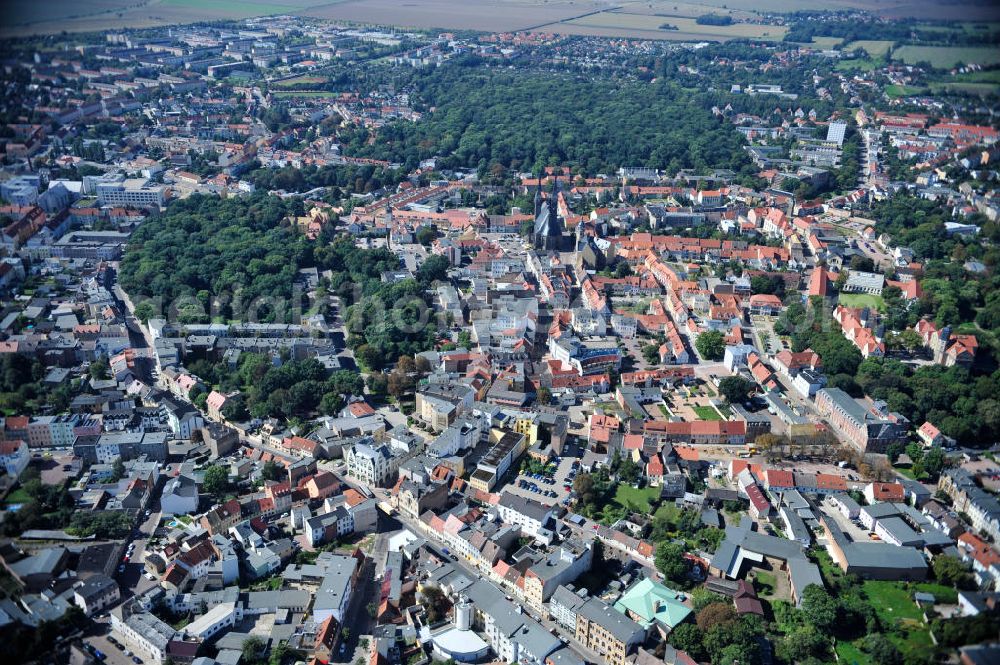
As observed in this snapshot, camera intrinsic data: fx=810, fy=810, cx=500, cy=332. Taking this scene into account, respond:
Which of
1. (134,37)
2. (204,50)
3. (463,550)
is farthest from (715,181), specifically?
(134,37)

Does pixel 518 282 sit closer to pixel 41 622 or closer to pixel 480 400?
pixel 480 400

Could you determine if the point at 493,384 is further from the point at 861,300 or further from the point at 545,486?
the point at 861,300

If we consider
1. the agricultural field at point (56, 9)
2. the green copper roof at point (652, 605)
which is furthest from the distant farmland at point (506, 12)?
the green copper roof at point (652, 605)

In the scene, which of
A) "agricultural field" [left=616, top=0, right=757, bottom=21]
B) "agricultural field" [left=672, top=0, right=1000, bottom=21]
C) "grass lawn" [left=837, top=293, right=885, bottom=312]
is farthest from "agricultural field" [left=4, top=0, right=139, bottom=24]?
"agricultural field" [left=616, top=0, right=757, bottom=21]

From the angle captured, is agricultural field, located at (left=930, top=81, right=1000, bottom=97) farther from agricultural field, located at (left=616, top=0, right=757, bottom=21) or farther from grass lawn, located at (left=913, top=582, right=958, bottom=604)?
grass lawn, located at (left=913, top=582, right=958, bottom=604)

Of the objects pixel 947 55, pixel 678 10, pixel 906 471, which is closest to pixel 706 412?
pixel 906 471

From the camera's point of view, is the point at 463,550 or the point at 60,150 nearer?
the point at 463,550

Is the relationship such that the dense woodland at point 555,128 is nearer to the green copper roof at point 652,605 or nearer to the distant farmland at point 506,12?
the distant farmland at point 506,12
